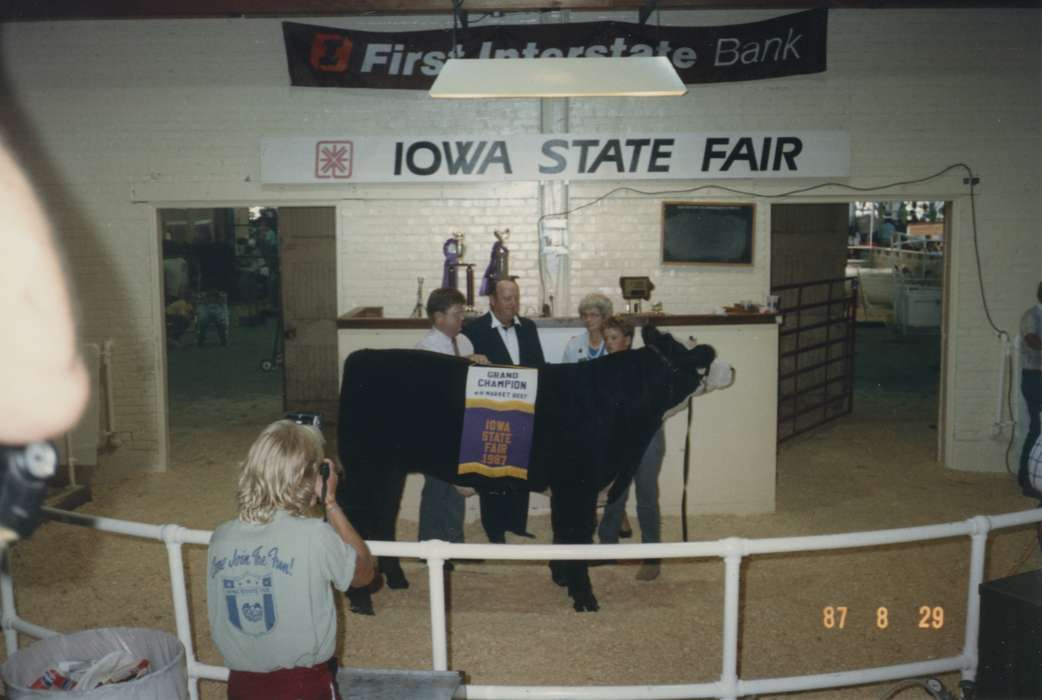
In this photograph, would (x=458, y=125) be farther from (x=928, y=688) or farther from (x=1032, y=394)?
(x=928, y=688)

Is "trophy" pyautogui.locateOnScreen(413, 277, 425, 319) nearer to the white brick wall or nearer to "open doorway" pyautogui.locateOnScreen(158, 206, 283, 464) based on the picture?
the white brick wall

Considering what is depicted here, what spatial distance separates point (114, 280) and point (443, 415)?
4.39 meters

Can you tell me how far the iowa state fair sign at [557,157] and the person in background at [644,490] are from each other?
2446mm

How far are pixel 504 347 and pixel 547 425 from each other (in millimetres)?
1083

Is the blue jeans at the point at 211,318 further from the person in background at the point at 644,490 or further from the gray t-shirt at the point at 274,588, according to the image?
the gray t-shirt at the point at 274,588

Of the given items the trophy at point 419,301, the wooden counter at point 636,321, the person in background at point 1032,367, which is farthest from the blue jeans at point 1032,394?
the trophy at point 419,301

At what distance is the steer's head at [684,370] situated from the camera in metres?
5.14

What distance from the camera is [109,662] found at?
2789 millimetres

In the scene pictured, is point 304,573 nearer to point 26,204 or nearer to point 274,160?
point 26,204

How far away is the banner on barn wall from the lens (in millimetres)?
7469

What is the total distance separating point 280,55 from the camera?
7715 millimetres

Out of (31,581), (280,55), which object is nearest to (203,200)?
(280,55)

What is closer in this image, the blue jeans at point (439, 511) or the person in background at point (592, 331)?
the blue jeans at point (439, 511)
